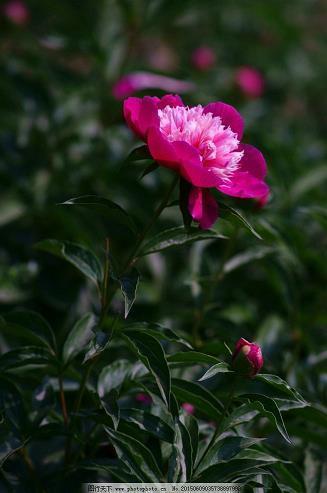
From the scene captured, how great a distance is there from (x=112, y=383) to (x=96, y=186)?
0.92 meters

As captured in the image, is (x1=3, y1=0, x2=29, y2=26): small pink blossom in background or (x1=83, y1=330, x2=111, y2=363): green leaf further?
(x1=3, y1=0, x2=29, y2=26): small pink blossom in background

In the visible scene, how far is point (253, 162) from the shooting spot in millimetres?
1037

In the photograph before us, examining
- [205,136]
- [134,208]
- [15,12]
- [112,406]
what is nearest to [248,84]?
[15,12]

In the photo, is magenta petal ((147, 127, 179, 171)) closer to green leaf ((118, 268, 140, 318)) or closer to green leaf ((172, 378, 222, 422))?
green leaf ((118, 268, 140, 318))

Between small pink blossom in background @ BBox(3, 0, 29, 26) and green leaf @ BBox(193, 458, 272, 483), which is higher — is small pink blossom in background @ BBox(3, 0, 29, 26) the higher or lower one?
the higher one

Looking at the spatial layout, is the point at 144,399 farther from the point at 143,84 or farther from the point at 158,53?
the point at 158,53

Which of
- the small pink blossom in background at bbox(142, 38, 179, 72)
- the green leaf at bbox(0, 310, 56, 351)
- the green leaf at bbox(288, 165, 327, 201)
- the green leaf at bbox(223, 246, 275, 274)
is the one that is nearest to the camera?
the green leaf at bbox(0, 310, 56, 351)

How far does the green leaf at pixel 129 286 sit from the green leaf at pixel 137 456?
8.0 inches

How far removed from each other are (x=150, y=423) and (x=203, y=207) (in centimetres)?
35

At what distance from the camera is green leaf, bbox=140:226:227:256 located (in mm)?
1057

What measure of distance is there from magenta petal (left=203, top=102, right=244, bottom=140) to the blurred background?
0.33 m

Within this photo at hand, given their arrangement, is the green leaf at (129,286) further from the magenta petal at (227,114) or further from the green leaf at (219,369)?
the magenta petal at (227,114)

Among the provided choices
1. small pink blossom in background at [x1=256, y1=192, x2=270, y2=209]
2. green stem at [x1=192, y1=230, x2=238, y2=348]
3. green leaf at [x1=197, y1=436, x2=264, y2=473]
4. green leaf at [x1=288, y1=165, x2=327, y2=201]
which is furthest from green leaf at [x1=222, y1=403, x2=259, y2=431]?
green leaf at [x1=288, y1=165, x2=327, y2=201]

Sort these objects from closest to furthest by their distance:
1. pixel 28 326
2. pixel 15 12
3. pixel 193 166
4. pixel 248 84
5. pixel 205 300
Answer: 1. pixel 193 166
2. pixel 28 326
3. pixel 205 300
4. pixel 15 12
5. pixel 248 84
